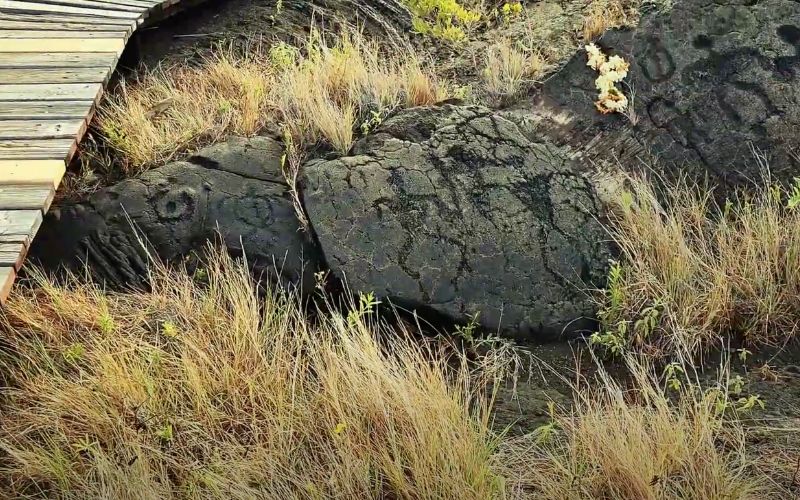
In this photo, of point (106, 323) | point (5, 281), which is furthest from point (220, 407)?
point (5, 281)

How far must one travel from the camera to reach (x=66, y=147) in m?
3.59

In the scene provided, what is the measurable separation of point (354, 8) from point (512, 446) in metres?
4.45

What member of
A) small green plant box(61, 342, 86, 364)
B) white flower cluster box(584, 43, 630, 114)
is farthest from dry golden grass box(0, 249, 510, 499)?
white flower cluster box(584, 43, 630, 114)

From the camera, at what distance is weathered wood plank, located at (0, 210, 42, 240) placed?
9.94ft

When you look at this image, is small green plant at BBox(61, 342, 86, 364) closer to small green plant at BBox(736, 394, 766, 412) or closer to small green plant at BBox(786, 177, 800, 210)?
small green plant at BBox(736, 394, 766, 412)

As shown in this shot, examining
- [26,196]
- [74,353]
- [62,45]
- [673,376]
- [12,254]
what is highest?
[62,45]

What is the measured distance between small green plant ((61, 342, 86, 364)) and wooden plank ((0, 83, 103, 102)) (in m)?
1.61

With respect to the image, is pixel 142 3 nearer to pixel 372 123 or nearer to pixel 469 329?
pixel 372 123

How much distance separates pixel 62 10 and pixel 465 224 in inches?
133

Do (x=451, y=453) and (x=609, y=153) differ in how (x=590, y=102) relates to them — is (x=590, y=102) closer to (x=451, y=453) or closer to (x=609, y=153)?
(x=609, y=153)

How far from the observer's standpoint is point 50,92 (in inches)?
161

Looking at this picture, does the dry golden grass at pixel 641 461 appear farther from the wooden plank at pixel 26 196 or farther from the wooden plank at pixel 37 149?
the wooden plank at pixel 37 149

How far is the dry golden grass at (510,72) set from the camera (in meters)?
4.57

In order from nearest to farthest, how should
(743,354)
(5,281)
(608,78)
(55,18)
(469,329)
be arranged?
1. (5,281)
2. (743,354)
3. (469,329)
4. (608,78)
5. (55,18)
